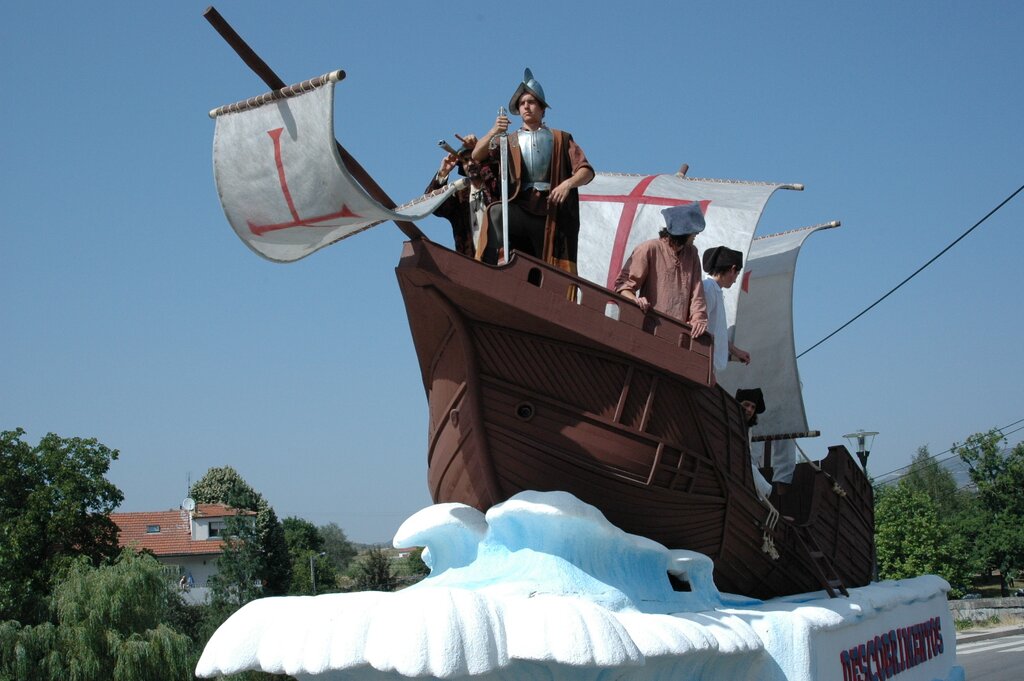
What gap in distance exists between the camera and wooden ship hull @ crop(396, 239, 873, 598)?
6.06 meters

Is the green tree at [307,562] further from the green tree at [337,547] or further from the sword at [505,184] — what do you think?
the sword at [505,184]

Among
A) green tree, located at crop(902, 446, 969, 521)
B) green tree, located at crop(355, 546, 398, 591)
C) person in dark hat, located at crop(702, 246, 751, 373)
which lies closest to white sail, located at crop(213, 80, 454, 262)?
person in dark hat, located at crop(702, 246, 751, 373)

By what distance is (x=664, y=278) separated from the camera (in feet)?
23.2

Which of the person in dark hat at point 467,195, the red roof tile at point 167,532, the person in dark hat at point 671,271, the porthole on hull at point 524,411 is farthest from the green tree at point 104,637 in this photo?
the red roof tile at point 167,532

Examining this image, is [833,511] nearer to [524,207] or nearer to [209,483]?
[524,207]

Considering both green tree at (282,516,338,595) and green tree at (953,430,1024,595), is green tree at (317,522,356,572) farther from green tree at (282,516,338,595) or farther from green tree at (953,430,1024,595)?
green tree at (953,430,1024,595)

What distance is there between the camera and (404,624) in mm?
4824

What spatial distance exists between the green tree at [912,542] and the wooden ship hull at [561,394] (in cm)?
2758

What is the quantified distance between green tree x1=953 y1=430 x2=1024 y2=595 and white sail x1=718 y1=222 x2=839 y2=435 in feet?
91.4

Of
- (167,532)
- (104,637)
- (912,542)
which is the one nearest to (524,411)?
(104,637)

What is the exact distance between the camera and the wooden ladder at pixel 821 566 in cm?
812

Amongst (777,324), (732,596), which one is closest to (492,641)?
(732,596)

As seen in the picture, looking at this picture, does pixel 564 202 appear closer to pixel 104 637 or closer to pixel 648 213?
pixel 648 213

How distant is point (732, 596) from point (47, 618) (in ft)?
51.1
